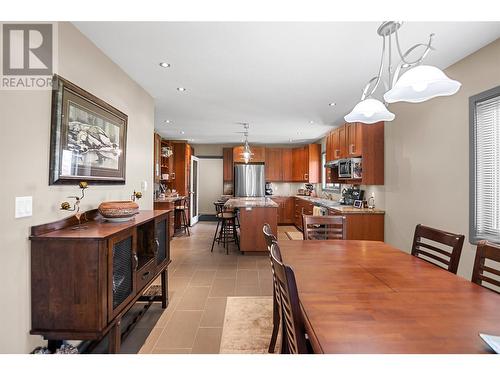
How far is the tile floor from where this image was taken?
6.89ft

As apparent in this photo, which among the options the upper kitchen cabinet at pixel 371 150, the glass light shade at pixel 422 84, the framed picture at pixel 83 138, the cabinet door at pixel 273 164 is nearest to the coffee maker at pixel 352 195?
the upper kitchen cabinet at pixel 371 150

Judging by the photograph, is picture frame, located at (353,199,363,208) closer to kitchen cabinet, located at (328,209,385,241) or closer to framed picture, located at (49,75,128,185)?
kitchen cabinet, located at (328,209,385,241)

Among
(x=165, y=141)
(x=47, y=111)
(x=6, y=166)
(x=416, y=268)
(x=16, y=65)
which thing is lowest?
(x=416, y=268)

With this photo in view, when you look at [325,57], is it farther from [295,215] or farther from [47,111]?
[295,215]

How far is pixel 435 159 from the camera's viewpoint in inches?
116

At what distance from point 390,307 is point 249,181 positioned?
6531 millimetres

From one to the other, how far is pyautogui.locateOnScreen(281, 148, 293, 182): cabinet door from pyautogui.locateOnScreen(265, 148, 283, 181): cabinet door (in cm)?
9

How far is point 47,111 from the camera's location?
A: 1.68m

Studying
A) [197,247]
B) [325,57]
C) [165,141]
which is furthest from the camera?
[165,141]

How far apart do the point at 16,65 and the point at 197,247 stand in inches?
160

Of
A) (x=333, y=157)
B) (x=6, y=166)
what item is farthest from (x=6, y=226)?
(x=333, y=157)

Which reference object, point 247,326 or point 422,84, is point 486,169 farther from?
point 247,326

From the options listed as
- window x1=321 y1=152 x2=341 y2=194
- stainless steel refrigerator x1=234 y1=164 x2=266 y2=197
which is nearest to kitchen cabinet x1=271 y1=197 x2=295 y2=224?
stainless steel refrigerator x1=234 y1=164 x2=266 y2=197
